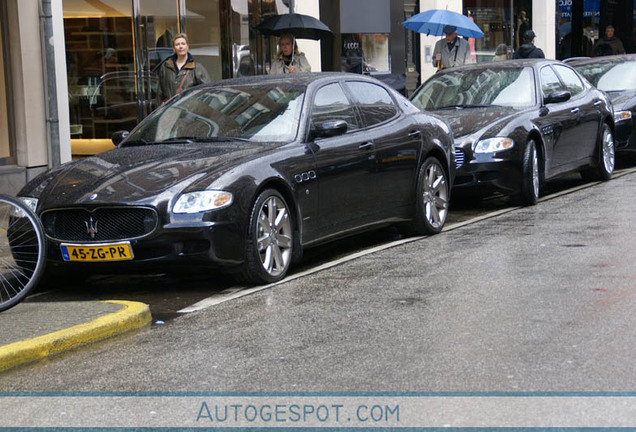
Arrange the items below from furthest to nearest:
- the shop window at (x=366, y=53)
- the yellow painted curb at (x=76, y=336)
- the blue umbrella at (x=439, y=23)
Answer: the shop window at (x=366, y=53) → the blue umbrella at (x=439, y=23) → the yellow painted curb at (x=76, y=336)

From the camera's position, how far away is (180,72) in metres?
13.6

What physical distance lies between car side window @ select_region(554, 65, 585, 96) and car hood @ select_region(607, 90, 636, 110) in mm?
1888

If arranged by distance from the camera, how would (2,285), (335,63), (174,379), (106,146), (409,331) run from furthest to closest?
(335,63) → (106,146) → (2,285) → (409,331) → (174,379)

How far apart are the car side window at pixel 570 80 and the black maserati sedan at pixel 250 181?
3871 mm

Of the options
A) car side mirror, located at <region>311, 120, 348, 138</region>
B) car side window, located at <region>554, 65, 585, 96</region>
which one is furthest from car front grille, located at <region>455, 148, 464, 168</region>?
car side mirror, located at <region>311, 120, 348, 138</region>

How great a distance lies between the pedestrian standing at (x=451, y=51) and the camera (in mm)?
18688

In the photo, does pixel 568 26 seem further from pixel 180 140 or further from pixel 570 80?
pixel 180 140

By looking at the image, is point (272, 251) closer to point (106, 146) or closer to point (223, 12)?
point (106, 146)

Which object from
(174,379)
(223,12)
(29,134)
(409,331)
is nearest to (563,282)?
(409,331)

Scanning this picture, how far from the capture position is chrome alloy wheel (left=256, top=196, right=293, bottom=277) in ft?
27.8

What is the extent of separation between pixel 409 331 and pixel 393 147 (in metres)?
3.75

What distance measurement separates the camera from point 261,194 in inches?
333

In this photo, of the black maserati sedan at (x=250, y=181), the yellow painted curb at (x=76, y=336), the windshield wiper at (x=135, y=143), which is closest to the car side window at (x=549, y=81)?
the black maserati sedan at (x=250, y=181)

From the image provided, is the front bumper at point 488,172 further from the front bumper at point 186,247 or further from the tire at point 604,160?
the front bumper at point 186,247
